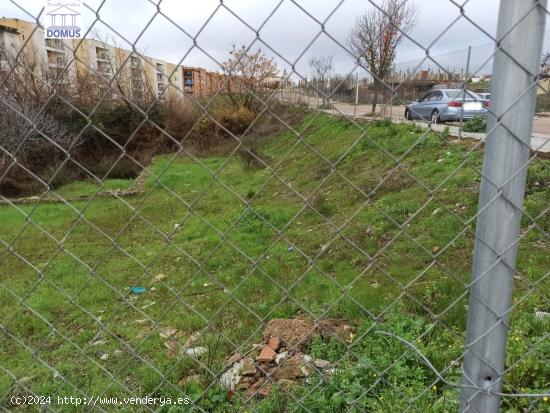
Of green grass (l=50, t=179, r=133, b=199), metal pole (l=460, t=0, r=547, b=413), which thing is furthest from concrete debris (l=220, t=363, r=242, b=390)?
green grass (l=50, t=179, r=133, b=199)

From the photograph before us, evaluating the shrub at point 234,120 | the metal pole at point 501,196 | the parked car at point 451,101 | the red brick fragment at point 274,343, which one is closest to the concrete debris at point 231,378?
the red brick fragment at point 274,343

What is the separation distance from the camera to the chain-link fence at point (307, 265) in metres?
1.02

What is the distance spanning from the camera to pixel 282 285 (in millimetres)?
4008

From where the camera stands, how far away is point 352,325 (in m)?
2.83

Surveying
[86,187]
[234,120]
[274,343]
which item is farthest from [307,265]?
[86,187]

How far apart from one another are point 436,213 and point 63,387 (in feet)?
14.0

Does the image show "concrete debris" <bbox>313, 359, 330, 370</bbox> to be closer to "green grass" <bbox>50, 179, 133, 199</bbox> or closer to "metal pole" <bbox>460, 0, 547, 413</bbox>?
"metal pole" <bbox>460, 0, 547, 413</bbox>

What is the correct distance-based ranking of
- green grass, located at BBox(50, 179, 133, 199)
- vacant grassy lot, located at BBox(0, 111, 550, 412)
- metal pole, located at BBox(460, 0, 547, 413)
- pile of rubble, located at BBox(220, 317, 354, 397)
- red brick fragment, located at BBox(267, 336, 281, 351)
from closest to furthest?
metal pole, located at BBox(460, 0, 547, 413) < vacant grassy lot, located at BBox(0, 111, 550, 412) < pile of rubble, located at BBox(220, 317, 354, 397) < red brick fragment, located at BBox(267, 336, 281, 351) < green grass, located at BBox(50, 179, 133, 199)

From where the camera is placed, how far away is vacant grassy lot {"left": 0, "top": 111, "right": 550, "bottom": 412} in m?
1.64

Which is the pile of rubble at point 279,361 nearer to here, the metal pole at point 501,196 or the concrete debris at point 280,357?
the concrete debris at point 280,357

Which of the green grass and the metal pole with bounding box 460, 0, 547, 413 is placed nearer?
the metal pole with bounding box 460, 0, 547, 413

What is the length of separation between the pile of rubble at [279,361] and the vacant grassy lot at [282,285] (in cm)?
10

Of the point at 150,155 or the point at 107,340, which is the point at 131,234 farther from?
the point at 150,155

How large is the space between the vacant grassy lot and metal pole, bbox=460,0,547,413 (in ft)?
0.35
